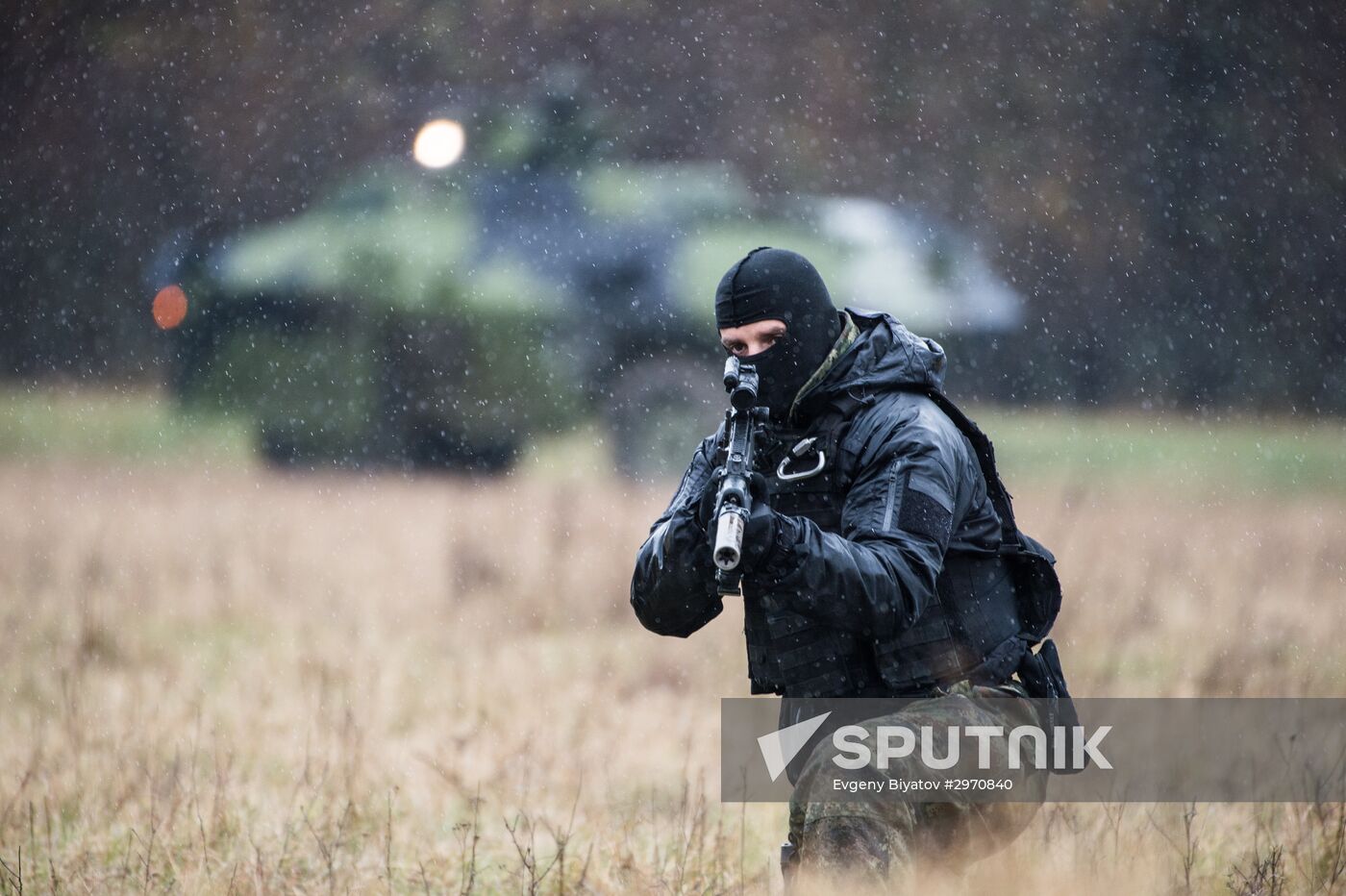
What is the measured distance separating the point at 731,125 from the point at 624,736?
55.2 ft

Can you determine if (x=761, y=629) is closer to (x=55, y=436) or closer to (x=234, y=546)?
(x=234, y=546)

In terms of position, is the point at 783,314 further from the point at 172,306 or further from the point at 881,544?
the point at 172,306

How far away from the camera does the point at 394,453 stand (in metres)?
11.9

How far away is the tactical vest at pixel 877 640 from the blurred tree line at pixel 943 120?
14.9m

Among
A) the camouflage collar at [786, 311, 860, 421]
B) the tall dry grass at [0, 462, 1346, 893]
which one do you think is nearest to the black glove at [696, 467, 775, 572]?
the camouflage collar at [786, 311, 860, 421]

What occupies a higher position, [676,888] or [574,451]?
[574,451]

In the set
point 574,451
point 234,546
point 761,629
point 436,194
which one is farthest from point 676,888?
point 436,194

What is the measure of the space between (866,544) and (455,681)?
383 cm

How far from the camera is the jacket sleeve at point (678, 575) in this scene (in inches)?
110

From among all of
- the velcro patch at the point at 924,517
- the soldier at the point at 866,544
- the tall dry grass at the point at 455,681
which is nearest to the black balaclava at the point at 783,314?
the soldier at the point at 866,544

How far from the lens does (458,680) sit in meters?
6.11

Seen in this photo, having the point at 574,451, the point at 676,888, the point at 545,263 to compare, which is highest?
the point at 545,263

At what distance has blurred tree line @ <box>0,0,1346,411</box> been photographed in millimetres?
18250

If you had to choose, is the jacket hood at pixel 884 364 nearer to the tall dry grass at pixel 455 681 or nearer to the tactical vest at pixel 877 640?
the tactical vest at pixel 877 640
